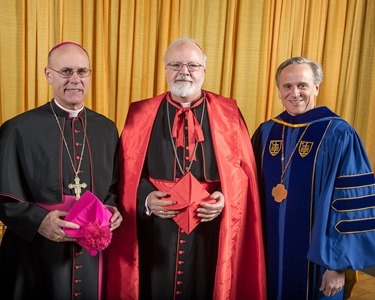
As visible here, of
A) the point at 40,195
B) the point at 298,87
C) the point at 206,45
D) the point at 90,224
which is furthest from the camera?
the point at 206,45

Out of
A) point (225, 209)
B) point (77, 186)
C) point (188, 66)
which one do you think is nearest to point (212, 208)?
point (225, 209)

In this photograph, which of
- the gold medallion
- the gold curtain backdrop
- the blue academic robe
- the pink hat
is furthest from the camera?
the gold curtain backdrop

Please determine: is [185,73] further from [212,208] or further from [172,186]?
[212,208]

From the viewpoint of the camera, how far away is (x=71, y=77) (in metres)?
2.32

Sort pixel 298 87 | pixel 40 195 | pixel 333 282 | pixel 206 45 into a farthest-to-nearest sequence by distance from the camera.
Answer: pixel 206 45 < pixel 298 87 < pixel 333 282 < pixel 40 195

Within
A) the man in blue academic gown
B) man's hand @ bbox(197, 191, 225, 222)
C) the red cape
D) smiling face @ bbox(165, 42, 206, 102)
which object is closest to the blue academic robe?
the man in blue academic gown

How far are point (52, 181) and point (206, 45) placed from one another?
2764mm

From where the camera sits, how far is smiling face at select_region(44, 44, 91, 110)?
233cm

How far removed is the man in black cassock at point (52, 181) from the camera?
2.27m

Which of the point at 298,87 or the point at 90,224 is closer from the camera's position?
the point at 90,224

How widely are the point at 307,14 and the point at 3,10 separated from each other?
3.29 meters

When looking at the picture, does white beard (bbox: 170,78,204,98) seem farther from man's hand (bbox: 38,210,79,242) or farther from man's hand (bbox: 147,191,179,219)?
man's hand (bbox: 38,210,79,242)

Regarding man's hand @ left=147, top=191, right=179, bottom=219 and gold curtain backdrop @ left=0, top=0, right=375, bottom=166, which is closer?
man's hand @ left=147, top=191, right=179, bottom=219

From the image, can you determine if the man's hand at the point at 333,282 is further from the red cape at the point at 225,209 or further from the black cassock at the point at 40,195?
the black cassock at the point at 40,195
